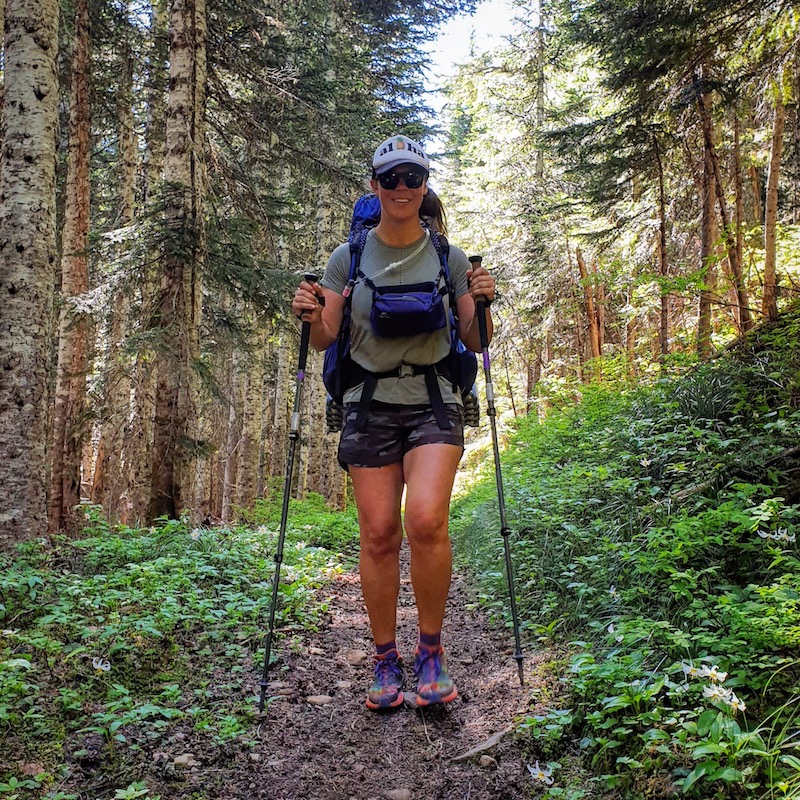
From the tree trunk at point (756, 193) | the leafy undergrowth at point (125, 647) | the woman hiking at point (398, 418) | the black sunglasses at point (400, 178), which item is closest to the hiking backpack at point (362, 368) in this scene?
the woman hiking at point (398, 418)

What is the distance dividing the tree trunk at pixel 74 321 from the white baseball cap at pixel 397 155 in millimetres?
6842

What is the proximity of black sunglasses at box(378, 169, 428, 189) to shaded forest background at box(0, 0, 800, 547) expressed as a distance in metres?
3.59

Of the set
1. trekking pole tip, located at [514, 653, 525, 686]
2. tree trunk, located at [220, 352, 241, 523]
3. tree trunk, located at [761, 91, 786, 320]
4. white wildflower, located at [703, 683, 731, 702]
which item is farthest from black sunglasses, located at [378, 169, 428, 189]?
tree trunk, located at [220, 352, 241, 523]

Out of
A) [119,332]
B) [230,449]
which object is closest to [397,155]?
[119,332]

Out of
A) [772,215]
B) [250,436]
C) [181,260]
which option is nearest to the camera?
[181,260]

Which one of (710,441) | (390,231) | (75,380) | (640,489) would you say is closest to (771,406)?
(710,441)

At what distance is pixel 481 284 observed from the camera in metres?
3.65

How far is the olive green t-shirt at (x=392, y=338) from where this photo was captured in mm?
3514

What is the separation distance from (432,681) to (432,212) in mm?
2731

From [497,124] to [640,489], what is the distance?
18.7 metres

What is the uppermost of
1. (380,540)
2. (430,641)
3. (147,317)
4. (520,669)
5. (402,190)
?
(147,317)

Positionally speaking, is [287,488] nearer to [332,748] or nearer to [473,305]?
[332,748]

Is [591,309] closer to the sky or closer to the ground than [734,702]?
closer to the sky

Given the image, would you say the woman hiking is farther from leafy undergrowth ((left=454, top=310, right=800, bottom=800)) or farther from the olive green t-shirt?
leafy undergrowth ((left=454, top=310, right=800, bottom=800))
